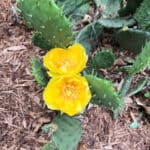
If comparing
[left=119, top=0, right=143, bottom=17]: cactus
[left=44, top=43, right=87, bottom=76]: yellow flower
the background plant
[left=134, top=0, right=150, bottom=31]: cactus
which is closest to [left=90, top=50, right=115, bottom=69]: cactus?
the background plant

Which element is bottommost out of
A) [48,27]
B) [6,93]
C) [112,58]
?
[6,93]

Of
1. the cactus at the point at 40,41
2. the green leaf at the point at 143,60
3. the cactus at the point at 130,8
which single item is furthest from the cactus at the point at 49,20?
the cactus at the point at 130,8

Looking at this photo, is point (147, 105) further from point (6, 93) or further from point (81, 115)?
point (6, 93)

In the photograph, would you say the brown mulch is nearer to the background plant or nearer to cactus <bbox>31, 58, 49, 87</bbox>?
the background plant

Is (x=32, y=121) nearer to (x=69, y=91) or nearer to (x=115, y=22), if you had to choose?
(x=69, y=91)

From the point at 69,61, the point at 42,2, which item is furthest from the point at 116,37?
Result: the point at 42,2

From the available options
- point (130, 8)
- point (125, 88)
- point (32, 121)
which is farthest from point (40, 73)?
point (130, 8)
